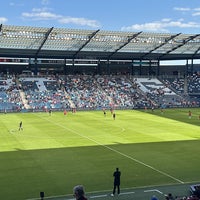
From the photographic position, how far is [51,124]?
50062mm

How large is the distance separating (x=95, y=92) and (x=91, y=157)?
5614 cm

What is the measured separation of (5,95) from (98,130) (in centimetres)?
3806

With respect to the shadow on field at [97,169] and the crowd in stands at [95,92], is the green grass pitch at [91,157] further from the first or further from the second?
the crowd in stands at [95,92]

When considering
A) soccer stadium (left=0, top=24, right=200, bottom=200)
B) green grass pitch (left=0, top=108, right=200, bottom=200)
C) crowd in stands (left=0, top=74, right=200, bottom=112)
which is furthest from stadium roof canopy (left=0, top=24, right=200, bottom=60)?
green grass pitch (left=0, top=108, right=200, bottom=200)

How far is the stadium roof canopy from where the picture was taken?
216 ft

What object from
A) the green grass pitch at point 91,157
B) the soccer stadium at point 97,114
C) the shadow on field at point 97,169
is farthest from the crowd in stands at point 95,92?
the shadow on field at point 97,169

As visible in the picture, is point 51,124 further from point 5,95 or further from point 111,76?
point 111,76

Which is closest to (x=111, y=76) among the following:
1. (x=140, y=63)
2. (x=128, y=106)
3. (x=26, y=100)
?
(x=140, y=63)

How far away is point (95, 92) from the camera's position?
84.6 metres

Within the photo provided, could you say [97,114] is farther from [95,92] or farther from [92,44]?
[95,92]

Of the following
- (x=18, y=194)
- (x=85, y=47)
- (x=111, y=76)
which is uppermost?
(x=85, y=47)

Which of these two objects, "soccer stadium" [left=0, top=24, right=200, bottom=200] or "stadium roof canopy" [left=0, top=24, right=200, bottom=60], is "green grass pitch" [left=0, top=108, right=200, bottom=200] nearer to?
"soccer stadium" [left=0, top=24, right=200, bottom=200]

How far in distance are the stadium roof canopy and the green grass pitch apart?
24370 mm

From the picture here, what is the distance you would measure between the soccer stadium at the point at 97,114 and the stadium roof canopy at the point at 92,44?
217 millimetres
